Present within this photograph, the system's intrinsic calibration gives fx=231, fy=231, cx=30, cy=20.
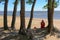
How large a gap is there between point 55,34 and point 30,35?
350 centimetres

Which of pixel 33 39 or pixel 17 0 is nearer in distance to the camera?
pixel 33 39

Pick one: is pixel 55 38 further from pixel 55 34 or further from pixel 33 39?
pixel 33 39

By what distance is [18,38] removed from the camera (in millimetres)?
14844

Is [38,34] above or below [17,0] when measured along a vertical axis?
below

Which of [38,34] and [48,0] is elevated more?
[48,0]

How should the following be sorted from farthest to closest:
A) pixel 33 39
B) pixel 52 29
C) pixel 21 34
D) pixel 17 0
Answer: pixel 17 0
pixel 52 29
pixel 21 34
pixel 33 39

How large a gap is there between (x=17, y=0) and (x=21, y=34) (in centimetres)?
655

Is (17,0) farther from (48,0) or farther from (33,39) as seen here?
(33,39)

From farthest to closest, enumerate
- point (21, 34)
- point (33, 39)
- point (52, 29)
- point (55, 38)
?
point (52, 29) < point (55, 38) < point (21, 34) < point (33, 39)

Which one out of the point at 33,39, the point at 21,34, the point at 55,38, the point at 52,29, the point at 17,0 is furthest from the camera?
the point at 17,0

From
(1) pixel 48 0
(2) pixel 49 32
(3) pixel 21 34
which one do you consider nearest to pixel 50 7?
(1) pixel 48 0

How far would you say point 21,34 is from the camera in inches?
607

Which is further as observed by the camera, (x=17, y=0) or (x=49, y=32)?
(x=17, y=0)

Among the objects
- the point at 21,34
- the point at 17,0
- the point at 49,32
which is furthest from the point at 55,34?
the point at 17,0
